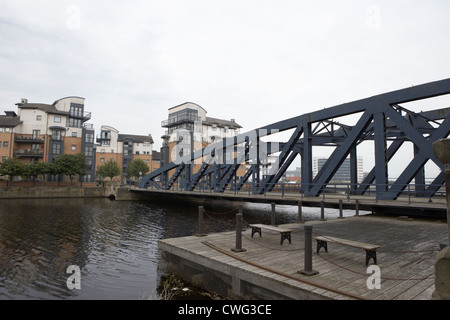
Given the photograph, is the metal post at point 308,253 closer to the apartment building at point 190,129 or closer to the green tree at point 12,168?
the green tree at point 12,168

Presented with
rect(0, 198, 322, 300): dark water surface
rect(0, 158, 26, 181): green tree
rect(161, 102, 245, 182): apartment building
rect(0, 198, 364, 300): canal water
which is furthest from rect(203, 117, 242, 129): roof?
rect(0, 198, 364, 300): canal water

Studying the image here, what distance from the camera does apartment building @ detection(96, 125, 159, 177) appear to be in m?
68.9

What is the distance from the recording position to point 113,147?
230 ft

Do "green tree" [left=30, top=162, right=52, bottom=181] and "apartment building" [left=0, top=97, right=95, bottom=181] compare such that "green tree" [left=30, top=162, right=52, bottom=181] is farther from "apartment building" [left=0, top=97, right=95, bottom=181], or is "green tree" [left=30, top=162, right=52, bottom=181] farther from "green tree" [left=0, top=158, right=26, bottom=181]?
"apartment building" [left=0, top=97, right=95, bottom=181]

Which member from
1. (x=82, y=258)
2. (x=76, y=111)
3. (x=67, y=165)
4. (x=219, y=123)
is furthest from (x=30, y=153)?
(x=82, y=258)

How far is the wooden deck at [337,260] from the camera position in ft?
15.7

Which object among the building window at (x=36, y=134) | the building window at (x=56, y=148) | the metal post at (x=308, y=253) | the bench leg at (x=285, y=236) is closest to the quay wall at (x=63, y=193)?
the building window at (x=56, y=148)

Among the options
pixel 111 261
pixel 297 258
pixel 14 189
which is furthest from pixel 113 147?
pixel 297 258

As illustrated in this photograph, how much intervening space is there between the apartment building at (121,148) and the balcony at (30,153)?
1537cm

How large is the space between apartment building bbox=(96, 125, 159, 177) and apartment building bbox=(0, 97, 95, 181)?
7.89 metres

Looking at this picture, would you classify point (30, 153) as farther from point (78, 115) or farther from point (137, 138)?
point (137, 138)

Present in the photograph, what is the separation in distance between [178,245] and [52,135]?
5674 cm
